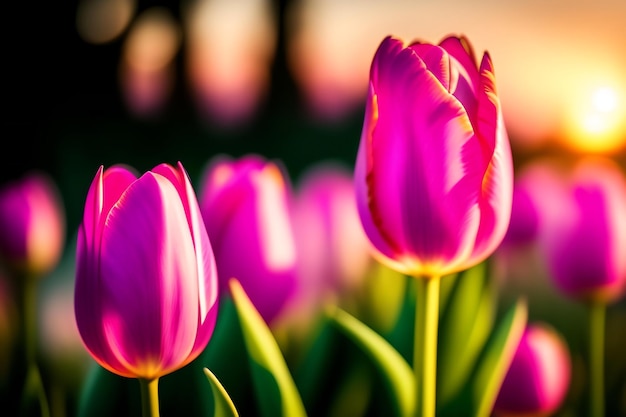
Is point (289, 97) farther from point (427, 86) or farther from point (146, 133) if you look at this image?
point (427, 86)

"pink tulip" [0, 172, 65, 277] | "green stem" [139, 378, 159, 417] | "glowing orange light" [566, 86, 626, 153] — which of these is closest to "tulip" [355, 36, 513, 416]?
"green stem" [139, 378, 159, 417]

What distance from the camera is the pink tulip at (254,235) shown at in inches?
13.7

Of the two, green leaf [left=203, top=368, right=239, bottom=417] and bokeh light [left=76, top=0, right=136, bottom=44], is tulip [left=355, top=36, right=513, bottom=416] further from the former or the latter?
bokeh light [left=76, top=0, right=136, bottom=44]

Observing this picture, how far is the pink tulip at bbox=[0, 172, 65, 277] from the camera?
55cm

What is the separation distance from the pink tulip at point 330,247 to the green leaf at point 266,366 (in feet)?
0.42

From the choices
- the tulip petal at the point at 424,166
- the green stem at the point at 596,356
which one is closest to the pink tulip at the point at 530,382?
the green stem at the point at 596,356


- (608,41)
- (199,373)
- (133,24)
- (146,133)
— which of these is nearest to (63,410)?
(199,373)

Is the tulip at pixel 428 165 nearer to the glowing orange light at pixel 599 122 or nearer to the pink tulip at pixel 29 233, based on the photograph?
the pink tulip at pixel 29 233

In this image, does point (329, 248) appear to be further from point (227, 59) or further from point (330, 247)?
point (227, 59)

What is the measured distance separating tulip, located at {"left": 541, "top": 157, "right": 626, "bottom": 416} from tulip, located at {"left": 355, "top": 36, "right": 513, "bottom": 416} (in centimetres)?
24

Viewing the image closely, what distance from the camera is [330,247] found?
0.48 metres

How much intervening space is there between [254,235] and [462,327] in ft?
0.45

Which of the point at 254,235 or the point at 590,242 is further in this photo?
the point at 590,242

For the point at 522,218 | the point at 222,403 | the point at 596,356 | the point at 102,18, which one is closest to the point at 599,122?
the point at 522,218
